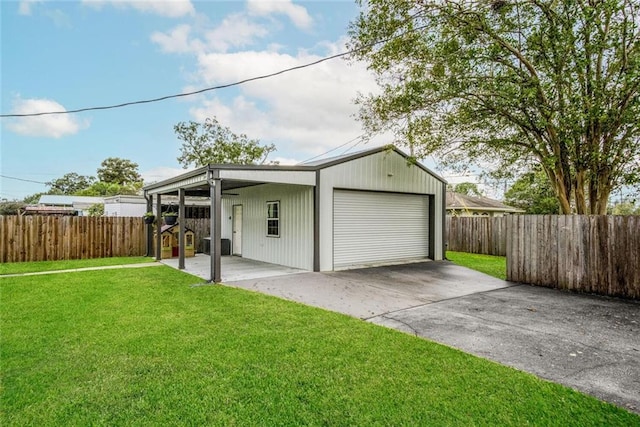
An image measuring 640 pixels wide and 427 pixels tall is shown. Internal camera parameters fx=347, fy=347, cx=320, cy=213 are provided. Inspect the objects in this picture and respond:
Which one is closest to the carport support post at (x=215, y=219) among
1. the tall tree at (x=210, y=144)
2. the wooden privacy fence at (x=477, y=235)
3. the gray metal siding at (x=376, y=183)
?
the gray metal siding at (x=376, y=183)

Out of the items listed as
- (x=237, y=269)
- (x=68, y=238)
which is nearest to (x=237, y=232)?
(x=237, y=269)

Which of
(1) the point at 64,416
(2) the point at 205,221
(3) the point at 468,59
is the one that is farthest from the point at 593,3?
(2) the point at 205,221

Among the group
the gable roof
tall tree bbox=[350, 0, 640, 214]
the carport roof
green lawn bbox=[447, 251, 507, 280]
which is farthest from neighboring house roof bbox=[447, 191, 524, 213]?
the carport roof

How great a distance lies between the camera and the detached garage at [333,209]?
9016 mm

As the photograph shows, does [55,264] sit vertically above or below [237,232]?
below

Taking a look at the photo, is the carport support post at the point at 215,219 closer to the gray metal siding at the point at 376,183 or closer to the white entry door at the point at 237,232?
the gray metal siding at the point at 376,183

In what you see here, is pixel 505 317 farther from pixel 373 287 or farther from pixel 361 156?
pixel 361 156

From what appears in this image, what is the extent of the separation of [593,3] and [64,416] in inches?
427

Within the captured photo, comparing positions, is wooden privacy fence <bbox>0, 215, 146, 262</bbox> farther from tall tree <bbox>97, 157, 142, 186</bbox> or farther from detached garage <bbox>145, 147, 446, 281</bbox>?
A: tall tree <bbox>97, 157, 142, 186</bbox>

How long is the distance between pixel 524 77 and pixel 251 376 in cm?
863

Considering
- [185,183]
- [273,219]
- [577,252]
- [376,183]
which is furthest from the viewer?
[273,219]

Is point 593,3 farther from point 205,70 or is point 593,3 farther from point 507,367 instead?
point 205,70

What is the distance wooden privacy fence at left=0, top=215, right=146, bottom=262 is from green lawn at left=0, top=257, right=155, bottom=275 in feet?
1.73

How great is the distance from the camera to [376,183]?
10711mm
